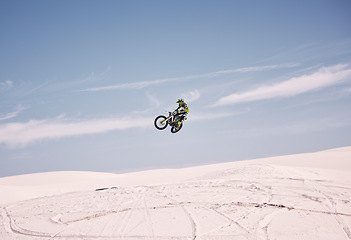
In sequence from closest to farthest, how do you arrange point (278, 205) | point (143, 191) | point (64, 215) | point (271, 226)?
point (271, 226) → point (278, 205) → point (64, 215) → point (143, 191)

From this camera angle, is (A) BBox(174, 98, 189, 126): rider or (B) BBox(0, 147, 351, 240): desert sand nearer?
(B) BBox(0, 147, 351, 240): desert sand

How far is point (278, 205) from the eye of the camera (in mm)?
10844

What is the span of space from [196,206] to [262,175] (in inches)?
347

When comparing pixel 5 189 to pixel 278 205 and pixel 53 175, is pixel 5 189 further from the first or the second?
pixel 278 205

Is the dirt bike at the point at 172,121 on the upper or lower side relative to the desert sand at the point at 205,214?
upper

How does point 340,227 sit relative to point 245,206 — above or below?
below

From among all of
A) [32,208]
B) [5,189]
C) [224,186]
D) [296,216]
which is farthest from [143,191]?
[5,189]

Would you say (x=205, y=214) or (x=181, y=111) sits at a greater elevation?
(x=181, y=111)

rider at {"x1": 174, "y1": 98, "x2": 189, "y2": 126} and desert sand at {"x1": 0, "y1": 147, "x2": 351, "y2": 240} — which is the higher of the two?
rider at {"x1": 174, "y1": 98, "x2": 189, "y2": 126}

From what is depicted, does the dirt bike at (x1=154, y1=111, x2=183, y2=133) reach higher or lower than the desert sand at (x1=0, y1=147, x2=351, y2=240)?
higher

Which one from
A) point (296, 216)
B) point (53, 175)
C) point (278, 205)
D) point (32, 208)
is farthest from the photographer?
point (53, 175)

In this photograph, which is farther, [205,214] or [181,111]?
[181,111]

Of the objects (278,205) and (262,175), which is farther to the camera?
(262,175)

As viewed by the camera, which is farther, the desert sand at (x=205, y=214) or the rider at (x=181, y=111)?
the rider at (x=181, y=111)
